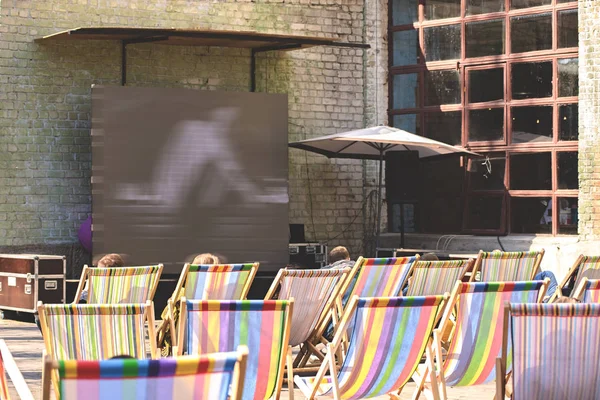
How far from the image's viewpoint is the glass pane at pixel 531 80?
12.4 m

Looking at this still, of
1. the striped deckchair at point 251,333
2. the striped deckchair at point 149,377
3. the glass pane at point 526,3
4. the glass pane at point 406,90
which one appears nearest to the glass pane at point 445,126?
the glass pane at point 406,90

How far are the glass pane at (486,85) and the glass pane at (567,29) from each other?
34.6 inches

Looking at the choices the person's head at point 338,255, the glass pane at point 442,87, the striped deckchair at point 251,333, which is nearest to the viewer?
the striped deckchair at point 251,333

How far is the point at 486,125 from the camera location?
12.9m

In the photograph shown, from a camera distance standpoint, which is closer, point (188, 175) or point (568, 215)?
Answer: point (188, 175)

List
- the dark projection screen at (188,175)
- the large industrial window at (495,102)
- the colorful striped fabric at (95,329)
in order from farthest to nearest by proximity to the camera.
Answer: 1. the large industrial window at (495,102)
2. the dark projection screen at (188,175)
3. the colorful striped fabric at (95,329)

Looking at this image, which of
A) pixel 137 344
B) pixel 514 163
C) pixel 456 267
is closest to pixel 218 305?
pixel 137 344

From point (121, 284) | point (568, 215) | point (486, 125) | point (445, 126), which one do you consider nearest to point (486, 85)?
point (486, 125)

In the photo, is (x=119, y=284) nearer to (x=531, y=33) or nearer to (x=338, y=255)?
(x=338, y=255)

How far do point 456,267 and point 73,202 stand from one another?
6252 mm

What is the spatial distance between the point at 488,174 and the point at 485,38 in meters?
1.68

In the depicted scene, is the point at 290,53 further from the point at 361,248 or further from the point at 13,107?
the point at 13,107

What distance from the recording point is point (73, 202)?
11969mm

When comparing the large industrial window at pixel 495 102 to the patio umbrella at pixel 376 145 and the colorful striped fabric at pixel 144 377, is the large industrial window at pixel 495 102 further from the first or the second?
the colorful striped fabric at pixel 144 377
